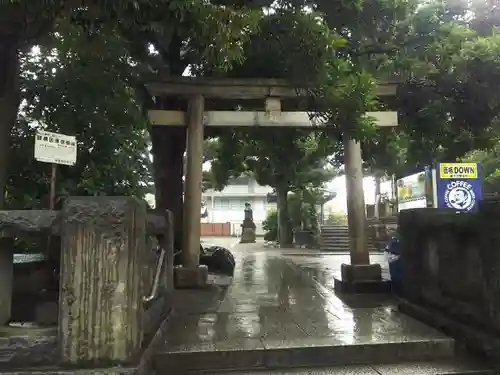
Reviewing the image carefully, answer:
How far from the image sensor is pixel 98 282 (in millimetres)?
3670

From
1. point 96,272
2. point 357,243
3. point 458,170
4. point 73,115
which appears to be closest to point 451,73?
point 458,170

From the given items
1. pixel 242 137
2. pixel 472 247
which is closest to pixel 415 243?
pixel 472 247

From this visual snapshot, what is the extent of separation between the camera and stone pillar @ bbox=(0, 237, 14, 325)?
4008 mm

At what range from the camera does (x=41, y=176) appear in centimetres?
709

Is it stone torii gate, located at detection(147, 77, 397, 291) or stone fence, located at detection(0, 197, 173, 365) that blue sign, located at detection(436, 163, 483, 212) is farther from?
stone fence, located at detection(0, 197, 173, 365)

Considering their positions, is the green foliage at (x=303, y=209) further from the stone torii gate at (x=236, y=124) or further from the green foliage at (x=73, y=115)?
the green foliage at (x=73, y=115)

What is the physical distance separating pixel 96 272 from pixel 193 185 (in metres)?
4.81

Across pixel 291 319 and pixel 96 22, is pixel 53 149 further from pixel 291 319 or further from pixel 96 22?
pixel 291 319

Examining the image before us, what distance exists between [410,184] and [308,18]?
576 inches

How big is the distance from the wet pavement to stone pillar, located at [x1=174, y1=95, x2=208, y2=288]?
0.38 meters

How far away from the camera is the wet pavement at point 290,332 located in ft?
14.5

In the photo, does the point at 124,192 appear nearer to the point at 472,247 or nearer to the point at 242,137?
the point at 472,247

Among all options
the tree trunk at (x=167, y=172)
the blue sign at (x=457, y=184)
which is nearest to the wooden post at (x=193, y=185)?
the tree trunk at (x=167, y=172)

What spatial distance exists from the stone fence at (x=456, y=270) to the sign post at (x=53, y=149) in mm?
4215
